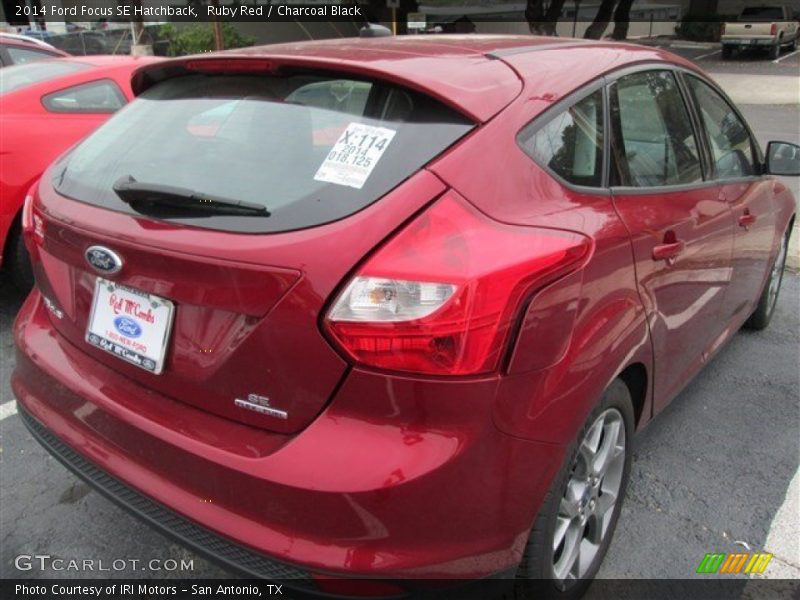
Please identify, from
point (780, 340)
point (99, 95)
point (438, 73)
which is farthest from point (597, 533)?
point (99, 95)

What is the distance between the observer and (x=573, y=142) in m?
1.97

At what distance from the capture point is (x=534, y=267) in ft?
5.23

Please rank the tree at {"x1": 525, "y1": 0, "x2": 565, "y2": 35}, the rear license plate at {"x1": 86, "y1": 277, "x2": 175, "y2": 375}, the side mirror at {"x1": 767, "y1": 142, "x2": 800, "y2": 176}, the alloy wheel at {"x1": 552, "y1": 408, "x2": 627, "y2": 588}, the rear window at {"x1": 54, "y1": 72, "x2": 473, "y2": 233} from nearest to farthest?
the rear window at {"x1": 54, "y1": 72, "x2": 473, "y2": 233}, the rear license plate at {"x1": 86, "y1": 277, "x2": 175, "y2": 375}, the alloy wheel at {"x1": 552, "y1": 408, "x2": 627, "y2": 588}, the side mirror at {"x1": 767, "y1": 142, "x2": 800, "y2": 176}, the tree at {"x1": 525, "y1": 0, "x2": 565, "y2": 35}

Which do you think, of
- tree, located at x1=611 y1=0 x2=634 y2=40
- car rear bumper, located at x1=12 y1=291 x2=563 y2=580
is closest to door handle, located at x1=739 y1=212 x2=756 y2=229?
car rear bumper, located at x1=12 y1=291 x2=563 y2=580

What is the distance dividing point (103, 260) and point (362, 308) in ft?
2.61

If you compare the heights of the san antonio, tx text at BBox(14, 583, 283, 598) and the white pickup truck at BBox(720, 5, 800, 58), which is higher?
the white pickup truck at BBox(720, 5, 800, 58)

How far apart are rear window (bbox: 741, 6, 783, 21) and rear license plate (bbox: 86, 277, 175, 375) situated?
3230 cm

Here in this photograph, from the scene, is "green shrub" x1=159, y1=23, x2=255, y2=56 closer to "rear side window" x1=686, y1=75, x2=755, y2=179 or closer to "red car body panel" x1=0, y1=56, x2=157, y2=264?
"red car body panel" x1=0, y1=56, x2=157, y2=264

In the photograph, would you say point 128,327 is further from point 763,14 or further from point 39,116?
point 763,14

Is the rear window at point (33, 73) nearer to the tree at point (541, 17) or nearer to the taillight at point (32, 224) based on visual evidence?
the taillight at point (32, 224)

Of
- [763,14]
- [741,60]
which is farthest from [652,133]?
[763,14]

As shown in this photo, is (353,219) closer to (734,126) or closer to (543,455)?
(543,455)

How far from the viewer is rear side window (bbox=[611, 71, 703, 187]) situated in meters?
2.22

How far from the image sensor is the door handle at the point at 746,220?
295 centimetres
